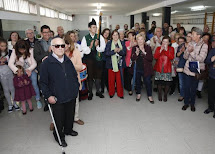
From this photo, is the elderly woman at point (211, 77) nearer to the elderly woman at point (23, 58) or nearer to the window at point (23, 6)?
the elderly woman at point (23, 58)

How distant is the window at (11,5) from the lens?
571 cm

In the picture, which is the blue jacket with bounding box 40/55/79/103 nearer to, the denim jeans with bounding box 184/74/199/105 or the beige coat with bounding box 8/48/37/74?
the beige coat with bounding box 8/48/37/74

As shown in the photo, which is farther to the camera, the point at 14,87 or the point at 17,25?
the point at 17,25

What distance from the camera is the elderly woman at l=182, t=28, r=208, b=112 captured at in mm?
3279

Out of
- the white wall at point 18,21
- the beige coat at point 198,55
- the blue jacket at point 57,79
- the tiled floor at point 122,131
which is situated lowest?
the tiled floor at point 122,131

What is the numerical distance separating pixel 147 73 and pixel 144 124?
1.23 m

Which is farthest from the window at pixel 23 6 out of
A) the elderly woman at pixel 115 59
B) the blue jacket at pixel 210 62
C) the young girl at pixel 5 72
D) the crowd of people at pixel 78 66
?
the blue jacket at pixel 210 62

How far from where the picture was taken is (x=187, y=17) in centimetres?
1858

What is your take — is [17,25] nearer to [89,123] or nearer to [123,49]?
[123,49]

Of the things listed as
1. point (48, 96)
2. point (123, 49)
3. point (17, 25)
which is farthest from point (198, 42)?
Answer: point (17, 25)

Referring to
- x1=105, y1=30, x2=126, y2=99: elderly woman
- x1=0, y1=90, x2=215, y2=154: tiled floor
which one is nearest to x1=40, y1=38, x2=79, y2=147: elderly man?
x1=0, y1=90, x2=215, y2=154: tiled floor

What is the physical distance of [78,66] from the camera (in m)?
2.92

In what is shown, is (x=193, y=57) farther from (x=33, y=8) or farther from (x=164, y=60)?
(x=33, y=8)

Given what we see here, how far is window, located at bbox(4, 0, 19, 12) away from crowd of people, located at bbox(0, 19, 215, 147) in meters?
2.53
